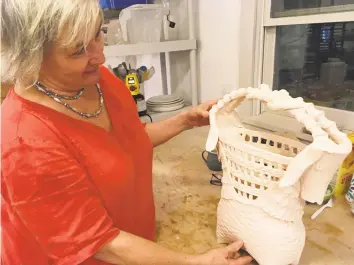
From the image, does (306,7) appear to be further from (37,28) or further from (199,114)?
(37,28)

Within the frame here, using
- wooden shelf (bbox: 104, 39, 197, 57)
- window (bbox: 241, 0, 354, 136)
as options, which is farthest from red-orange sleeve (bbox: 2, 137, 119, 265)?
wooden shelf (bbox: 104, 39, 197, 57)

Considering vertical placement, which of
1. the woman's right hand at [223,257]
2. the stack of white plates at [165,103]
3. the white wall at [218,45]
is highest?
the white wall at [218,45]

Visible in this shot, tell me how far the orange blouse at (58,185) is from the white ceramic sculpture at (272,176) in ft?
0.72

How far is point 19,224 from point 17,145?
195 millimetres

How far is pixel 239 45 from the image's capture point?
50.7 inches

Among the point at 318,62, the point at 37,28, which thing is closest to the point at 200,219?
the point at 37,28

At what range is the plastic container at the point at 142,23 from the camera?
152 cm

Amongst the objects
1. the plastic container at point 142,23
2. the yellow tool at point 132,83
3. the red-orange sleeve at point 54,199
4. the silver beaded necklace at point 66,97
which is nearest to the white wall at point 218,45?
the plastic container at point 142,23

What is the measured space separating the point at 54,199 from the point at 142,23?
46.5 inches

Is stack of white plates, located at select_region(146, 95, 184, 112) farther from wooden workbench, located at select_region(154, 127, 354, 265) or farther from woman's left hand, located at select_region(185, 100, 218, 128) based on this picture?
woman's left hand, located at select_region(185, 100, 218, 128)

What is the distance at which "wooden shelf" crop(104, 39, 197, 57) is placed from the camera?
136cm

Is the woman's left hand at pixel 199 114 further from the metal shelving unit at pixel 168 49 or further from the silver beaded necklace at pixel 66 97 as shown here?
the metal shelving unit at pixel 168 49

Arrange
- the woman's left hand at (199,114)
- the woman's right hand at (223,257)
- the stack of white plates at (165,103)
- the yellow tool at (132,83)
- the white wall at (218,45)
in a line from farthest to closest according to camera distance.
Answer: the stack of white plates at (165,103) < the yellow tool at (132,83) < the white wall at (218,45) < the woman's left hand at (199,114) < the woman's right hand at (223,257)

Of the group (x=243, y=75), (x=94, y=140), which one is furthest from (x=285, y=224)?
(x=243, y=75)
